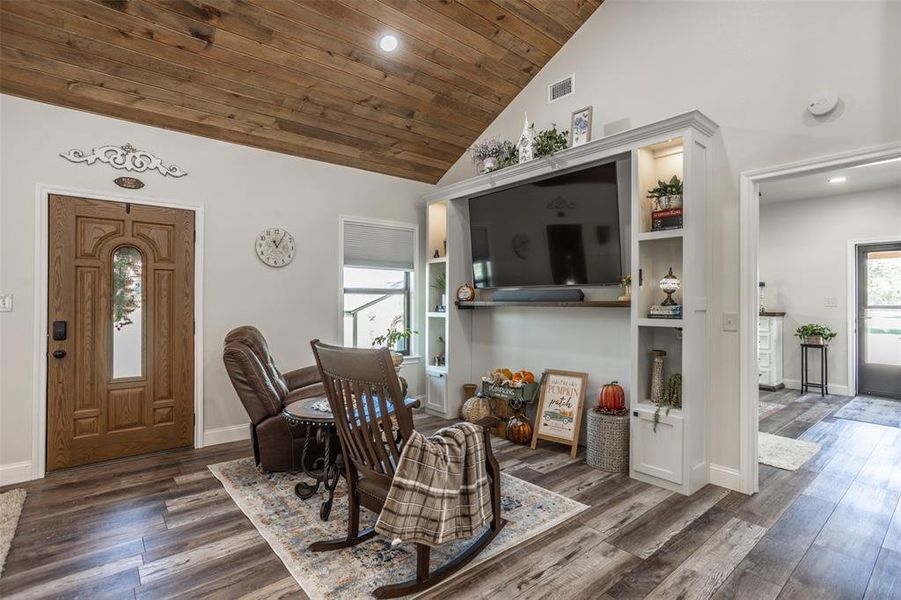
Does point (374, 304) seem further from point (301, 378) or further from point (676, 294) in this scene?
point (676, 294)

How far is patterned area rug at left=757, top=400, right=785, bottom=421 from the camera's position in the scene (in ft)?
16.6

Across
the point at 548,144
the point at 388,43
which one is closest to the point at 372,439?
the point at 548,144

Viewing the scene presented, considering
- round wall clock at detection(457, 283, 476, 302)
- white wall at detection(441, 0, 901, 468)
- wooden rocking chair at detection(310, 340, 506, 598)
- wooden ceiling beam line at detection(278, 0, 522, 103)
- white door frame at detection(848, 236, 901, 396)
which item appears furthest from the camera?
white door frame at detection(848, 236, 901, 396)

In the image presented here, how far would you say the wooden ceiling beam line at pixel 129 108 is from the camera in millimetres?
3105

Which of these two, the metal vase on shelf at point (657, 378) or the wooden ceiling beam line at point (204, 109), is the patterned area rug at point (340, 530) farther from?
the wooden ceiling beam line at point (204, 109)

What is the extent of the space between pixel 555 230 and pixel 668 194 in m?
0.98

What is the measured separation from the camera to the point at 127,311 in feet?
12.0

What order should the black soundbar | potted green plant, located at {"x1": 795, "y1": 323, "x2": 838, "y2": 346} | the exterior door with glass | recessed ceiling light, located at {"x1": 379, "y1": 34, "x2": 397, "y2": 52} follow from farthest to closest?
potted green plant, located at {"x1": 795, "y1": 323, "x2": 838, "y2": 346}
the exterior door with glass
the black soundbar
recessed ceiling light, located at {"x1": 379, "y1": 34, "x2": 397, "y2": 52}

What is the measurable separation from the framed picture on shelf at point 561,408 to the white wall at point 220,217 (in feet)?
5.73

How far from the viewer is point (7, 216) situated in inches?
125

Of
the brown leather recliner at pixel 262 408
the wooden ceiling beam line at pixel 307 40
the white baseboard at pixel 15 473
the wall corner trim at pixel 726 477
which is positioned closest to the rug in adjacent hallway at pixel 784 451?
the wall corner trim at pixel 726 477

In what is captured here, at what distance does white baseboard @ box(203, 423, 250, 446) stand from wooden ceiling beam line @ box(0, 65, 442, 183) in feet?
8.30

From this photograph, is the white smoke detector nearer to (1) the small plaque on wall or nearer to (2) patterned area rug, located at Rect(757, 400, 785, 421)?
(2) patterned area rug, located at Rect(757, 400, 785, 421)

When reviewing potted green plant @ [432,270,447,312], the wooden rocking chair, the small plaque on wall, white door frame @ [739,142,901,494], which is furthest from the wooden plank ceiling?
the wooden rocking chair
